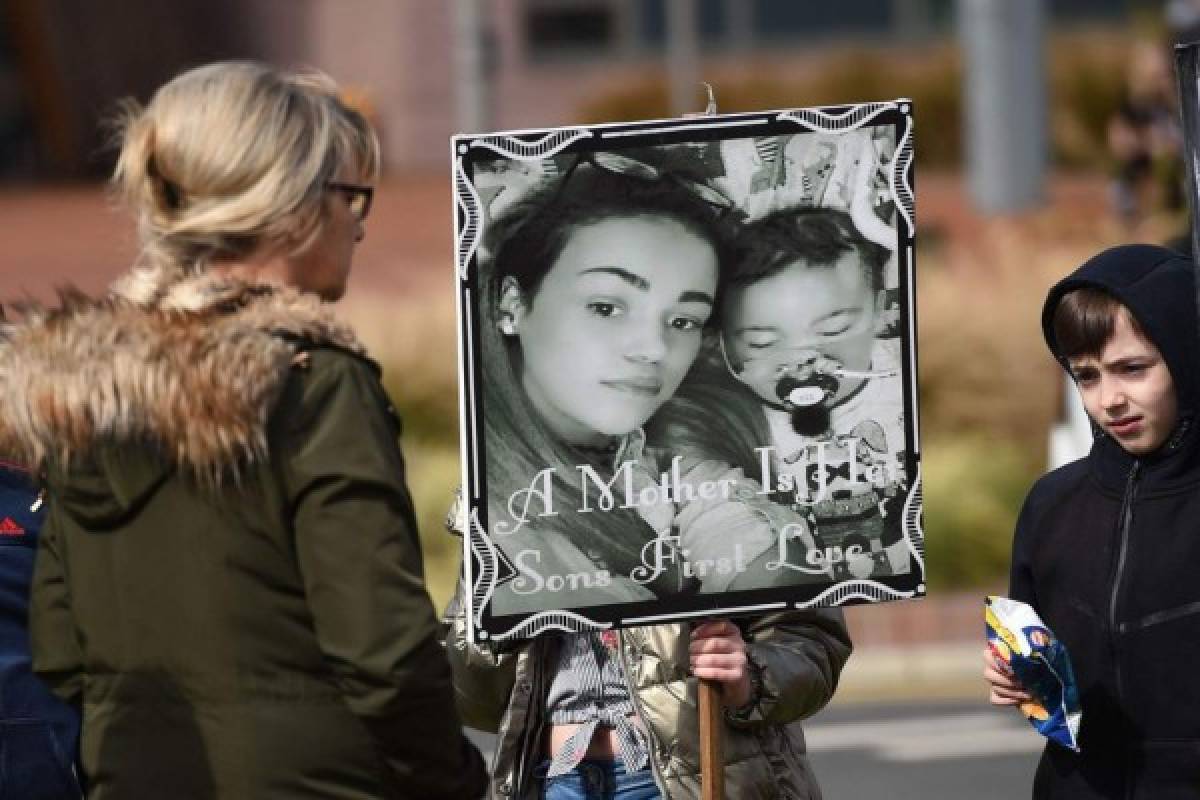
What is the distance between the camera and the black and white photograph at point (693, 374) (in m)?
3.57

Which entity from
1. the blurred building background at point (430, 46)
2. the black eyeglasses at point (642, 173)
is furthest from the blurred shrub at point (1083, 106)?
the black eyeglasses at point (642, 173)

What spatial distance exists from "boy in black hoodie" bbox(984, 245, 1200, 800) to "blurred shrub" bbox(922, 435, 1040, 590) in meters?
6.74

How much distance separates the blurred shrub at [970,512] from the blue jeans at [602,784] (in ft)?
22.9

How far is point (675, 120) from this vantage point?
11.7ft

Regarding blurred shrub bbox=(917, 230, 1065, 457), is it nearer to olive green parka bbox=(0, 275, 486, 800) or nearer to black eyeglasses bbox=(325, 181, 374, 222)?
black eyeglasses bbox=(325, 181, 374, 222)

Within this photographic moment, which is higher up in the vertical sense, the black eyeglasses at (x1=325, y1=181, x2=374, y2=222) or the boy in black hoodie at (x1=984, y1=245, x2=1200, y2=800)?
the black eyeglasses at (x1=325, y1=181, x2=374, y2=222)

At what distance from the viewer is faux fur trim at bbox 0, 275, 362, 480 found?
318 centimetres

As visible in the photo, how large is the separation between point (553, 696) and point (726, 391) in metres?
0.63

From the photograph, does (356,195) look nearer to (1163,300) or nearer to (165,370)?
(165,370)

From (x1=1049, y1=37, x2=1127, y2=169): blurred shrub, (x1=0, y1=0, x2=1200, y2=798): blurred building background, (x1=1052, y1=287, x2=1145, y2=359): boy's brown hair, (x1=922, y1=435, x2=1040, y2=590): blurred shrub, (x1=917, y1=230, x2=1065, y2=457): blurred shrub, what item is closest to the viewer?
(x1=1052, y1=287, x2=1145, y2=359): boy's brown hair

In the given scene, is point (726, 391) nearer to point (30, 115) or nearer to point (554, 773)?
point (554, 773)

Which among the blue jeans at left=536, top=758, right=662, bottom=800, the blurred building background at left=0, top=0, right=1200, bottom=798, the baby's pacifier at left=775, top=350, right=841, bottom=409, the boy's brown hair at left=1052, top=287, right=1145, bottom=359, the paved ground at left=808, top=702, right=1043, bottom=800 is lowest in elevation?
the paved ground at left=808, top=702, right=1043, bottom=800

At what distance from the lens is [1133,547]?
3.99m

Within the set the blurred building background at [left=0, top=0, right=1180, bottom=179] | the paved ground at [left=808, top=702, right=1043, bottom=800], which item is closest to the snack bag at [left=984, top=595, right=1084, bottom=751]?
the paved ground at [left=808, top=702, right=1043, bottom=800]
